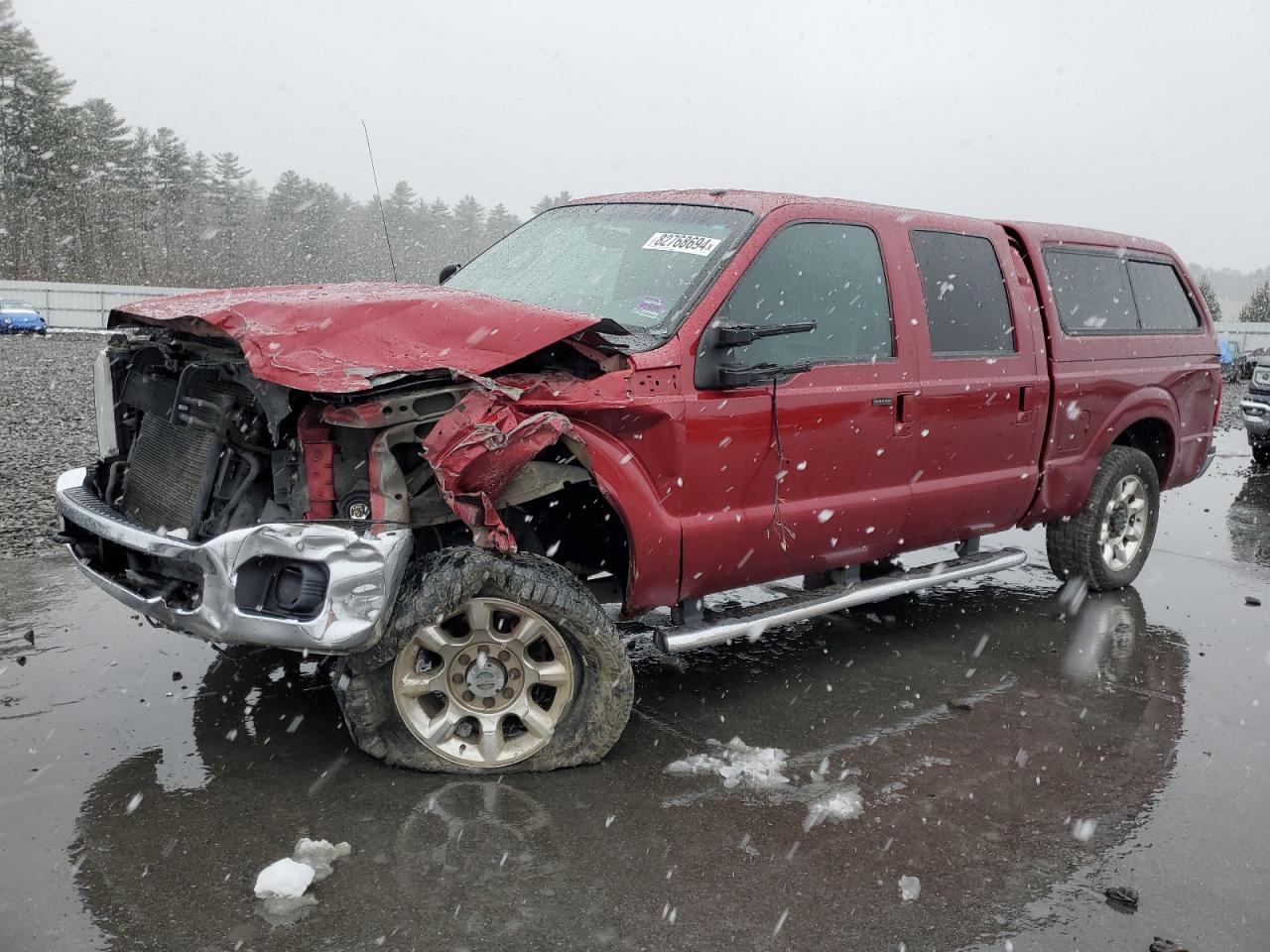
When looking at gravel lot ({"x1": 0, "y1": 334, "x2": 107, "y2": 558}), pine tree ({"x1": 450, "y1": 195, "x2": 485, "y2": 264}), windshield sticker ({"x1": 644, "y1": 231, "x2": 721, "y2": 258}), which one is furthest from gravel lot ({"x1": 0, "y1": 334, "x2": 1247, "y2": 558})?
pine tree ({"x1": 450, "y1": 195, "x2": 485, "y2": 264})

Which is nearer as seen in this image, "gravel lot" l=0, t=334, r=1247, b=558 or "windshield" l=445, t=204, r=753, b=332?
"windshield" l=445, t=204, r=753, b=332

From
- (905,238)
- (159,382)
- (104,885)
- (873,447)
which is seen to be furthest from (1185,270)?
(104,885)

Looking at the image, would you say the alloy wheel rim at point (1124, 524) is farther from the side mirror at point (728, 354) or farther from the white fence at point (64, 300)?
the white fence at point (64, 300)

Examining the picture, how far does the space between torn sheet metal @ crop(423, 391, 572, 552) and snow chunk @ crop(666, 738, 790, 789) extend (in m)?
1.14

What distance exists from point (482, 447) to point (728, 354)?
43.7 inches

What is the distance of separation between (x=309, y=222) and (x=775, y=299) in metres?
61.8

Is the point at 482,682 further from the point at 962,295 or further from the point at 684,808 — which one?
the point at 962,295

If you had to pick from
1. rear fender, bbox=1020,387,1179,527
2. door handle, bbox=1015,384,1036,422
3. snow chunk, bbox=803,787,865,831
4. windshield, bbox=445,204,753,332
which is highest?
windshield, bbox=445,204,753,332

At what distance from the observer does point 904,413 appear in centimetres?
456

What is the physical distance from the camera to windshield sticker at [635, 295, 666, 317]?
3.98 meters

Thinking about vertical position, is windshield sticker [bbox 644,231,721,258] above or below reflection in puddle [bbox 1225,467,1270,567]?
above

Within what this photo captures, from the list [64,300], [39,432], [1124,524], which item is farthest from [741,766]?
[64,300]

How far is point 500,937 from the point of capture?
2705 millimetres

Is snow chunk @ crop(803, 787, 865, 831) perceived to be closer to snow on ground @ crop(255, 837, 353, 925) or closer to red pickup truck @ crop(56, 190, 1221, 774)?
red pickup truck @ crop(56, 190, 1221, 774)
